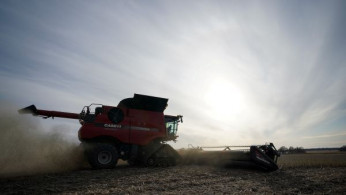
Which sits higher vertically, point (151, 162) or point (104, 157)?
point (104, 157)

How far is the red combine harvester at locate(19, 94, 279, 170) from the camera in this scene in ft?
38.6

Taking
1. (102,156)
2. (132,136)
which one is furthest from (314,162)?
(102,156)

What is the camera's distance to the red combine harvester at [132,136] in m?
11.8

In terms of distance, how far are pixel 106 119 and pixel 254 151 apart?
7.90 metres

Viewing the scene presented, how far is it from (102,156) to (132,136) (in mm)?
2029

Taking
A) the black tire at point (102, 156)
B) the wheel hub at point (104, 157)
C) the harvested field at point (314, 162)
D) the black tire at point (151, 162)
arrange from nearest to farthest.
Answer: the black tire at point (102, 156) < the wheel hub at point (104, 157) < the black tire at point (151, 162) < the harvested field at point (314, 162)

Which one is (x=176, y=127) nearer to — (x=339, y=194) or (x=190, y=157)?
(x=190, y=157)

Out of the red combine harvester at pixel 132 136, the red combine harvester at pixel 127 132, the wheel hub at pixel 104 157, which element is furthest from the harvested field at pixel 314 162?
the wheel hub at pixel 104 157

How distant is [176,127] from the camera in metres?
15.4

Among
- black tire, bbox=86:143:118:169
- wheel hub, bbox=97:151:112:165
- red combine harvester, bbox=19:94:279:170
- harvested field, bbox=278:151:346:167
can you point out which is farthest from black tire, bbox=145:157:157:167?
harvested field, bbox=278:151:346:167

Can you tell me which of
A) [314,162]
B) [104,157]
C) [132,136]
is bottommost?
[314,162]

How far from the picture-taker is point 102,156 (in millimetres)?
11688

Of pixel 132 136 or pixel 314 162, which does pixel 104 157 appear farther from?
pixel 314 162

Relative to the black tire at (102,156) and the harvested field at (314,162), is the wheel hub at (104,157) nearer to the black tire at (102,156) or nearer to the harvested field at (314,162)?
the black tire at (102,156)
